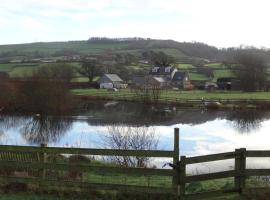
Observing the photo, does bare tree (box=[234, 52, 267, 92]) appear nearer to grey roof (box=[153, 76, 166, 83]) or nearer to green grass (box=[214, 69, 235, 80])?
green grass (box=[214, 69, 235, 80])

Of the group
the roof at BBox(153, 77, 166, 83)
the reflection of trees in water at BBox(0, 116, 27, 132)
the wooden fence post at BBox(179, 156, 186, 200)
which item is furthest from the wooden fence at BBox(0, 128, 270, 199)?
the roof at BBox(153, 77, 166, 83)

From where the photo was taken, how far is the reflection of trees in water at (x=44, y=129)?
36.5 metres

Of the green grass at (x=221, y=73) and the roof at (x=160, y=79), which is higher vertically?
the green grass at (x=221, y=73)

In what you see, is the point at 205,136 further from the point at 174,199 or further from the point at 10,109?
the point at 10,109

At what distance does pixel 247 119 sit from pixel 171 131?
17866 millimetres

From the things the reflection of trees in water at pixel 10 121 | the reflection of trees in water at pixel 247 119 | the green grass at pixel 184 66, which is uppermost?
the green grass at pixel 184 66

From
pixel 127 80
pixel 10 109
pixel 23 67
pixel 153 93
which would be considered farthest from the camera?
pixel 127 80

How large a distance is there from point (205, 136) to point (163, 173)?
29.6 metres

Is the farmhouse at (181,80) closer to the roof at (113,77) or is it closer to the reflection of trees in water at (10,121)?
the roof at (113,77)

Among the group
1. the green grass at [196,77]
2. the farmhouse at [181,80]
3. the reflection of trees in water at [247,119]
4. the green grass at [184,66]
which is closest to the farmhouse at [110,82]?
the farmhouse at [181,80]

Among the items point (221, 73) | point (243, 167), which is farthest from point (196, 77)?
point (243, 167)

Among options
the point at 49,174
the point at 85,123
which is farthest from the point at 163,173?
the point at 85,123

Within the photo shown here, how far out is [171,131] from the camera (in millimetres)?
41406

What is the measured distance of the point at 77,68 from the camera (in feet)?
442
